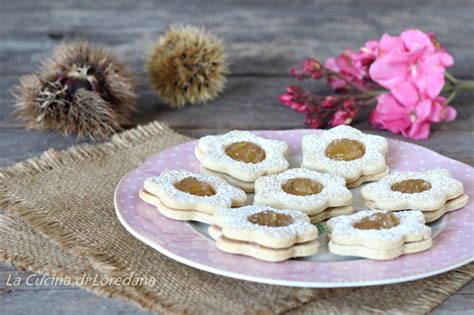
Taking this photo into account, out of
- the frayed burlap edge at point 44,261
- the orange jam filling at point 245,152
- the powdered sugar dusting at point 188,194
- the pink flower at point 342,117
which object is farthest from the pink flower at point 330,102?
the frayed burlap edge at point 44,261

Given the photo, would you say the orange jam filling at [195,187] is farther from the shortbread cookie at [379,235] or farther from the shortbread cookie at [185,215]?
the shortbread cookie at [379,235]

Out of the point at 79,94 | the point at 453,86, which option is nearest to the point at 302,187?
the point at 79,94

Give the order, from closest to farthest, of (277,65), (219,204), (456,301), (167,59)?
1. (456,301)
2. (219,204)
3. (167,59)
4. (277,65)

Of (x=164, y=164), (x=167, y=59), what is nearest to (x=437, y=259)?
(x=164, y=164)

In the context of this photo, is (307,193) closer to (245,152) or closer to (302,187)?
(302,187)

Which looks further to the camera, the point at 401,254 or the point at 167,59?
the point at 167,59

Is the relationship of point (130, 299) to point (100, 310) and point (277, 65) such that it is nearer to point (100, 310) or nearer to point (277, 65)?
point (100, 310)

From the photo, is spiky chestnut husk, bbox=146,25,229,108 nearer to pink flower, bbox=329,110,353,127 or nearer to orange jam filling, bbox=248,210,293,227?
pink flower, bbox=329,110,353,127
